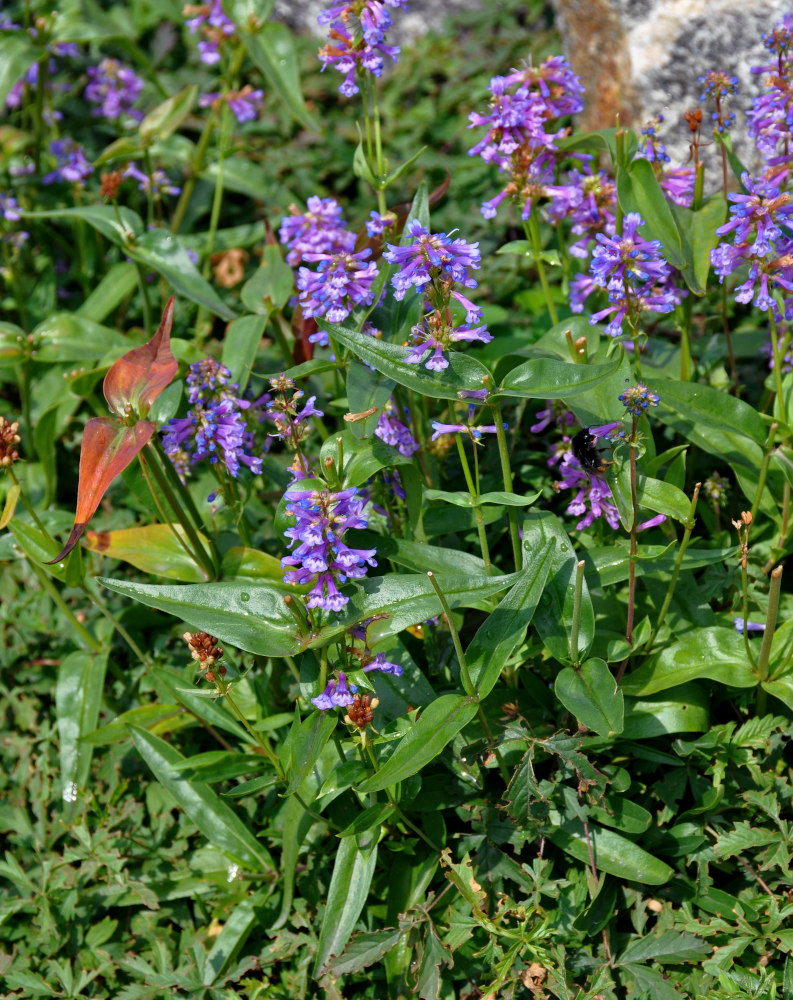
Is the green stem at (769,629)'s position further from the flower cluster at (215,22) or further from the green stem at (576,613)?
the flower cluster at (215,22)

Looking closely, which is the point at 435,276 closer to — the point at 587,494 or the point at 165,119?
the point at 587,494

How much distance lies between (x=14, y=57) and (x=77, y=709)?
11.6ft

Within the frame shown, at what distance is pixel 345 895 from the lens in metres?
3.02

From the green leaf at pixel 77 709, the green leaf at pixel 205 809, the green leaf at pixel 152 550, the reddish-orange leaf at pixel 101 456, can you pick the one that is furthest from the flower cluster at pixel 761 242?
the green leaf at pixel 77 709

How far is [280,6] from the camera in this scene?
7.09 m

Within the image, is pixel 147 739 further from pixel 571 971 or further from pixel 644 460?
pixel 644 460

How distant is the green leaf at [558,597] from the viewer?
293cm

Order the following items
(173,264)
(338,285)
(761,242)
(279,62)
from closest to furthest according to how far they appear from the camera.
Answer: (761,242) → (338,285) → (173,264) → (279,62)

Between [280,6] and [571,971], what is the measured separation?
6.86 m

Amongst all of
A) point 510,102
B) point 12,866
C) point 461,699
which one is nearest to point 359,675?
point 461,699

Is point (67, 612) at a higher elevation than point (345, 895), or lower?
higher

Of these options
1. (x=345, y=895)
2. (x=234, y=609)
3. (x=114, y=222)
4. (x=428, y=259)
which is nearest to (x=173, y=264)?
(x=114, y=222)

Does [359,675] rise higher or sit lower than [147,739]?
higher

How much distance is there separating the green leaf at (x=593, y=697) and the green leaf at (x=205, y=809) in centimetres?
132
